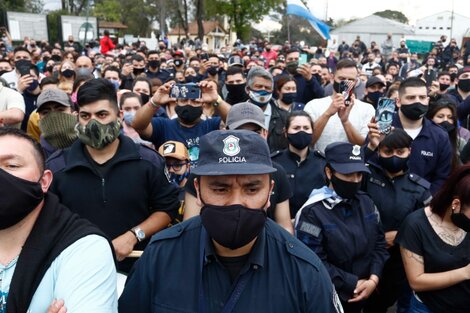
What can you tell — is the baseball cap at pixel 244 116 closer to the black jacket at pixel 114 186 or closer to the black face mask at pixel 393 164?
the black jacket at pixel 114 186

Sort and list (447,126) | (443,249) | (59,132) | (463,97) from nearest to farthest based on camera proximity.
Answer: (443,249) < (59,132) < (447,126) < (463,97)

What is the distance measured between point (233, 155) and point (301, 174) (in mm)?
2208

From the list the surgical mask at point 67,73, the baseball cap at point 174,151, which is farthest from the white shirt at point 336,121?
the surgical mask at point 67,73

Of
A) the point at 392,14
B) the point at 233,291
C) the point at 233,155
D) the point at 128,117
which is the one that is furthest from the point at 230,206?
the point at 392,14

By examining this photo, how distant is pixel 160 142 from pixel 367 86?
4139mm

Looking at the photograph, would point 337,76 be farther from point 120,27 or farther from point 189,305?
point 120,27

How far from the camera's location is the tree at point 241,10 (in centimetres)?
4606

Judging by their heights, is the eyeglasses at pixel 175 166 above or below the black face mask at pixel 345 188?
below

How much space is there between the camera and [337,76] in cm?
558

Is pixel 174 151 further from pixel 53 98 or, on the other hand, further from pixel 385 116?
pixel 385 116

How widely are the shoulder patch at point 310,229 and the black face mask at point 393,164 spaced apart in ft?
3.40

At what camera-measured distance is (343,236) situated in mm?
3029

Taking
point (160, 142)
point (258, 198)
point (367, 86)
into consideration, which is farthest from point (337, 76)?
point (258, 198)

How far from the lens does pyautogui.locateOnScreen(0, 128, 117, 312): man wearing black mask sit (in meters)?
1.72
